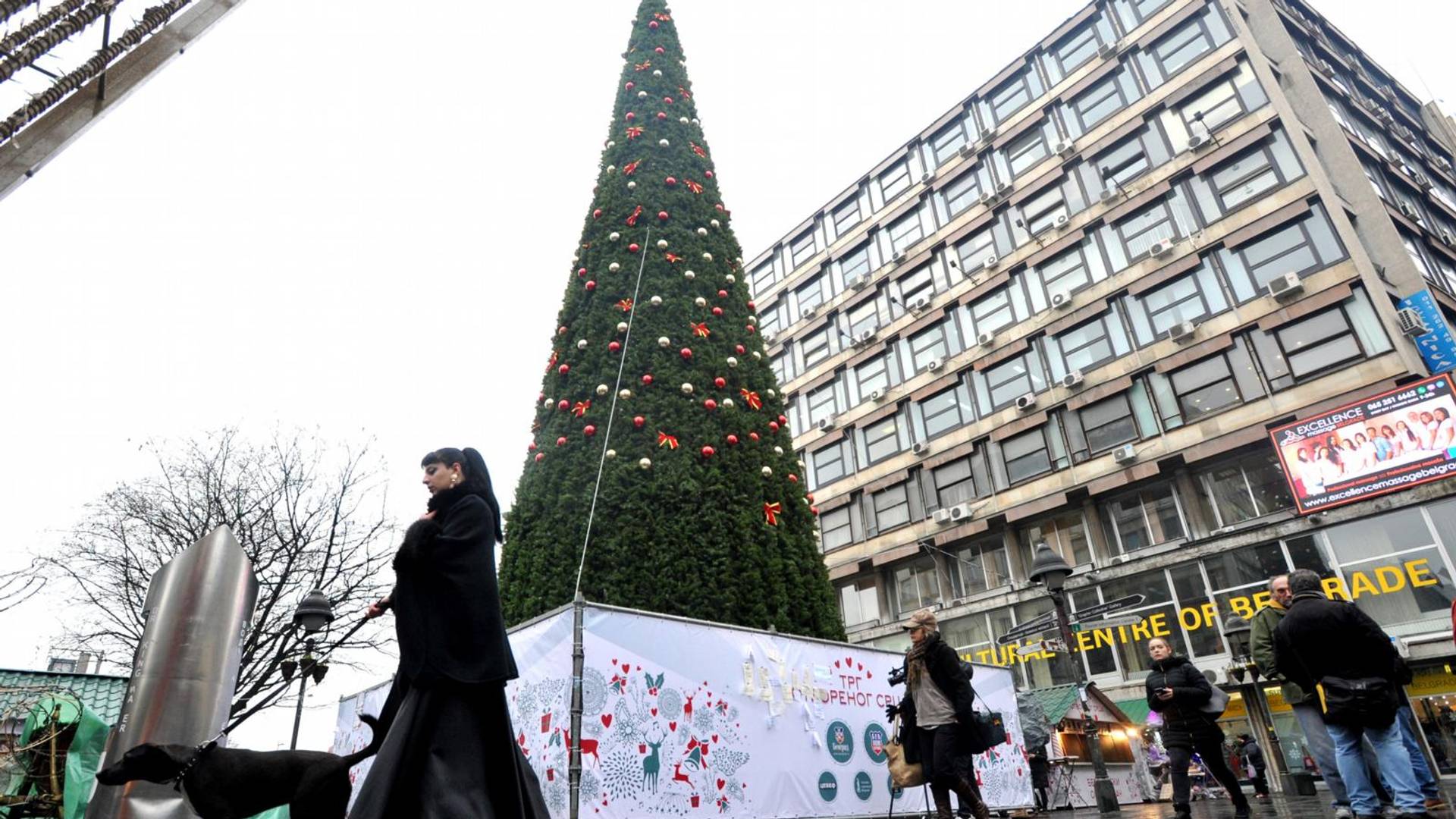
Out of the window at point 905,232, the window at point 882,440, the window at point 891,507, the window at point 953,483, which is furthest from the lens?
the window at point 905,232

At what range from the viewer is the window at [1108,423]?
24.3 meters

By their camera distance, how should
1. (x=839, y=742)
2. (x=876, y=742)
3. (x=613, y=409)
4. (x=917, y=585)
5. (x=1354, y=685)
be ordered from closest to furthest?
(x=1354, y=685) < (x=839, y=742) < (x=876, y=742) < (x=613, y=409) < (x=917, y=585)

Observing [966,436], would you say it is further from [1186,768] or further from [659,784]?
[659,784]

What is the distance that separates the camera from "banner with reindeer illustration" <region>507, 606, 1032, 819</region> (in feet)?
16.9

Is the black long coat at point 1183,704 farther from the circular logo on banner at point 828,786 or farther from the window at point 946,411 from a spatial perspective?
the window at point 946,411

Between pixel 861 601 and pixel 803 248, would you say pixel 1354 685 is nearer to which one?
pixel 861 601

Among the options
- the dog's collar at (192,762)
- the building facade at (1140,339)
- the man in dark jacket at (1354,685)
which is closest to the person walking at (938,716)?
the man in dark jacket at (1354,685)

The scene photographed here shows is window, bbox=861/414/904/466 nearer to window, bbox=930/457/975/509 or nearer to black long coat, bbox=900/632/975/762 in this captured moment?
window, bbox=930/457/975/509

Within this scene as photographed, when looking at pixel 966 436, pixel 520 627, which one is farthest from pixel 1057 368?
pixel 520 627

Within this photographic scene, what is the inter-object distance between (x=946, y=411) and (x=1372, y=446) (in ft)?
43.5

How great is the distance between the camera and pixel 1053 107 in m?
29.6

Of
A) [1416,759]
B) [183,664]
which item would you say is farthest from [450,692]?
[1416,759]

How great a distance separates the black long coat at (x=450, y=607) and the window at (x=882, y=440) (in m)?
28.8

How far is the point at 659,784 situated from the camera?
531 centimetres
